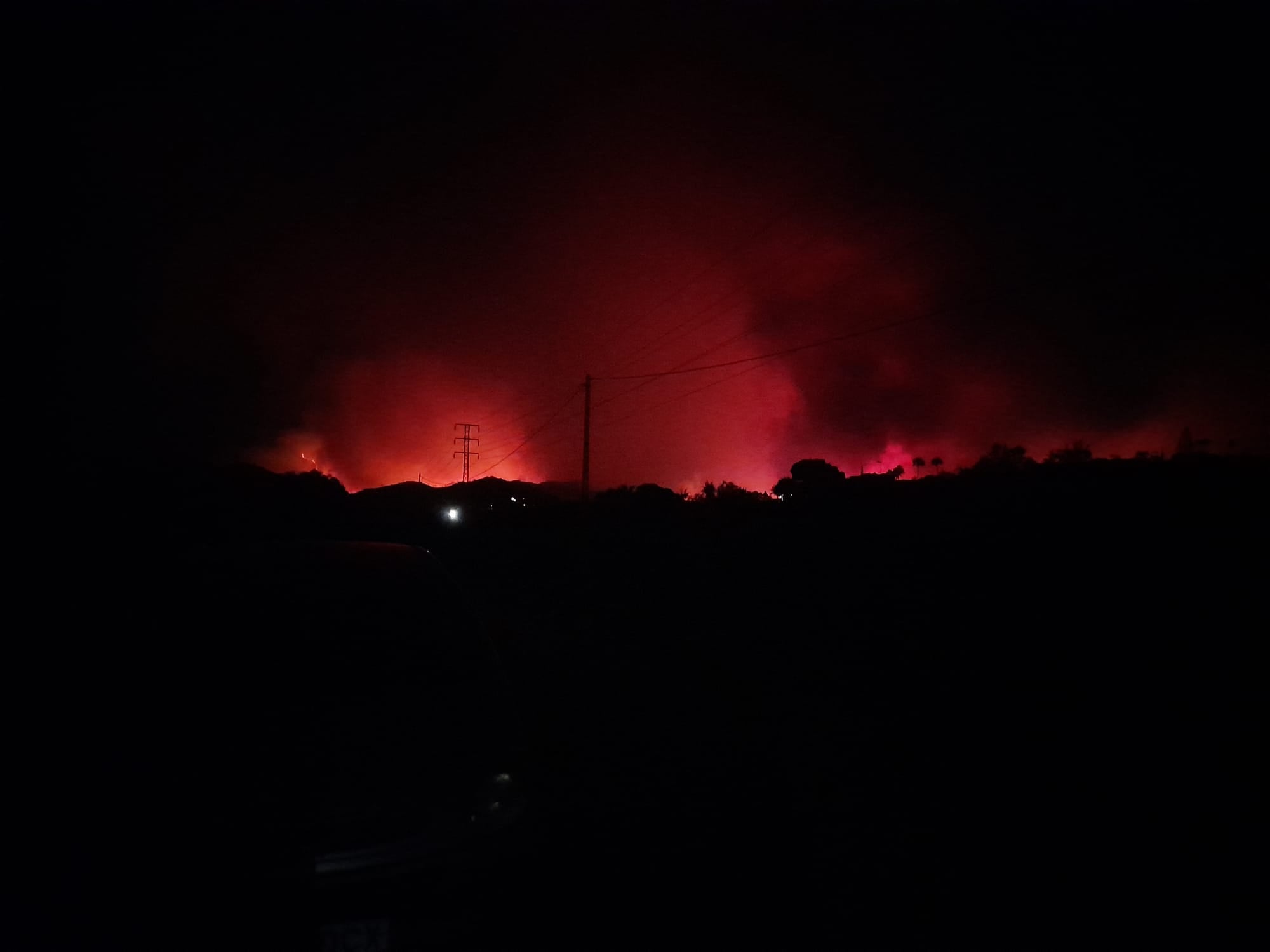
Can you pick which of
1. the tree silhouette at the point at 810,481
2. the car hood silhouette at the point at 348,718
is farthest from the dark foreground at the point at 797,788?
the tree silhouette at the point at 810,481

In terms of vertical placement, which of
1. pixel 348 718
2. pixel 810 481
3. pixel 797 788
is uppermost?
pixel 810 481

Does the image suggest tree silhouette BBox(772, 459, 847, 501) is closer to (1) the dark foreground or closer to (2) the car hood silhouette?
(1) the dark foreground

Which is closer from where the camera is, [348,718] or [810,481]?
[348,718]

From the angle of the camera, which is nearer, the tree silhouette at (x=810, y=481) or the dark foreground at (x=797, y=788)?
the dark foreground at (x=797, y=788)

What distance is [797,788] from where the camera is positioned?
4895mm

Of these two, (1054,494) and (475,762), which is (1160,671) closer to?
(475,762)

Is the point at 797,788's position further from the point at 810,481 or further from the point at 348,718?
the point at 810,481

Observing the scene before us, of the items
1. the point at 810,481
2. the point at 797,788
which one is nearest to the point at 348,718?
the point at 797,788

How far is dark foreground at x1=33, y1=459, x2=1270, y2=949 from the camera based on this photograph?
8.38 ft

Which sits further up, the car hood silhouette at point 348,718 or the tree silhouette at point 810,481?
the tree silhouette at point 810,481

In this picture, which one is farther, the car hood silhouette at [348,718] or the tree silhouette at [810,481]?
the tree silhouette at [810,481]

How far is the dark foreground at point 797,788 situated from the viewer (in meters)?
2.55

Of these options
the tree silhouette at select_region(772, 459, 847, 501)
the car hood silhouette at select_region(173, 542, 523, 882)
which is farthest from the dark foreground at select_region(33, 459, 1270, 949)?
the tree silhouette at select_region(772, 459, 847, 501)

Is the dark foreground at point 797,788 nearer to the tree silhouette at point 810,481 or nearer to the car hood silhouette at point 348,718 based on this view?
the car hood silhouette at point 348,718
